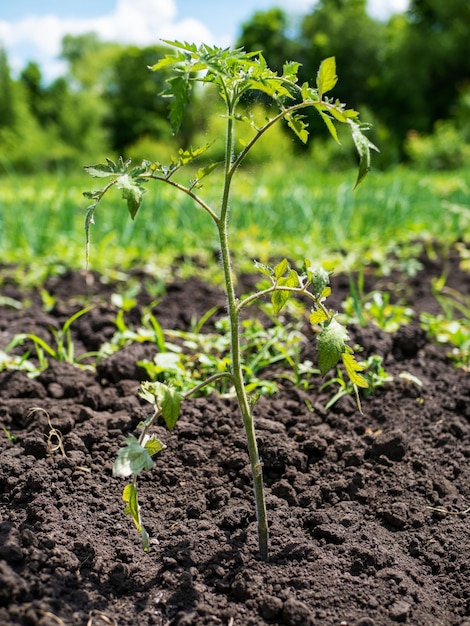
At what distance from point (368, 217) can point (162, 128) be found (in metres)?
37.2

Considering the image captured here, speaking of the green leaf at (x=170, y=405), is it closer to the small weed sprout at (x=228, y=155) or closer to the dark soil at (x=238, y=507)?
the small weed sprout at (x=228, y=155)

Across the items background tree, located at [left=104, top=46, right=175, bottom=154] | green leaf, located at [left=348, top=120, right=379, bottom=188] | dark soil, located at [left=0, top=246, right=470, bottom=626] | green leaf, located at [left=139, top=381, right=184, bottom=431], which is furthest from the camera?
background tree, located at [left=104, top=46, right=175, bottom=154]

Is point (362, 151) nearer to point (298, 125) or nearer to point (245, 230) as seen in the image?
point (298, 125)

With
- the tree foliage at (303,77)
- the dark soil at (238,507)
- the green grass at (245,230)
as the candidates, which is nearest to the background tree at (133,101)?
the tree foliage at (303,77)

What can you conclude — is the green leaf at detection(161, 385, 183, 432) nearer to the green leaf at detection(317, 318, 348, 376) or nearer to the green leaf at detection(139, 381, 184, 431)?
the green leaf at detection(139, 381, 184, 431)

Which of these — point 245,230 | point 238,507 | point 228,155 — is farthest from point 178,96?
point 245,230

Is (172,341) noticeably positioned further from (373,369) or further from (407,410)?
(407,410)

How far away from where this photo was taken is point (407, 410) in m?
2.32

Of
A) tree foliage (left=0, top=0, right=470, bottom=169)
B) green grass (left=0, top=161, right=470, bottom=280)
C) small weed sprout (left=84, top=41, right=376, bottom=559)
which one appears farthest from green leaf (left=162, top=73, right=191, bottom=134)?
tree foliage (left=0, top=0, right=470, bottom=169)

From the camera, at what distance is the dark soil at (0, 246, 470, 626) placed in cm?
147

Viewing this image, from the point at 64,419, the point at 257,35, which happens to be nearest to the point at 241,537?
the point at 64,419

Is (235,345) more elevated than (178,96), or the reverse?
(178,96)

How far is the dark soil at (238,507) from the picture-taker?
1470 mm

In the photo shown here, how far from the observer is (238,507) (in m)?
1.79
